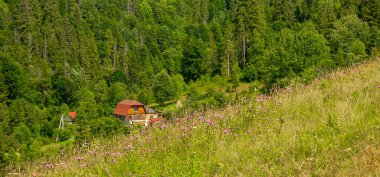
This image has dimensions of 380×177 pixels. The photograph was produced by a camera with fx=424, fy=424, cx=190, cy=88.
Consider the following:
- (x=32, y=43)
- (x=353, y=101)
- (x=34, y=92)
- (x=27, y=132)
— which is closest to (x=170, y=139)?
(x=353, y=101)

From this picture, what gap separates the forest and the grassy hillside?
2104cm

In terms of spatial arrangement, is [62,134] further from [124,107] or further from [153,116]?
[153,116]

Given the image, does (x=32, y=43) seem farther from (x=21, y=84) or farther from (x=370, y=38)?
(x=370, y=38)

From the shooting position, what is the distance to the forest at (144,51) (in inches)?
1751

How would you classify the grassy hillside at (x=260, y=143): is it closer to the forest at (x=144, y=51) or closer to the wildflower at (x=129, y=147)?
the wildflower at (x=129, y=147)

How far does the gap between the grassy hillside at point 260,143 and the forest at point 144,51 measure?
21.0m

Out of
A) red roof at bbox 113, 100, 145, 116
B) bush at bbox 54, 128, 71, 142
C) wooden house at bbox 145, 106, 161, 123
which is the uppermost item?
wooden house at bbox 145, 106, 161, 123

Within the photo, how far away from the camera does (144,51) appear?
96688mm

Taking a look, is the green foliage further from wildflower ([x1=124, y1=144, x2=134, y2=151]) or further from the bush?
wildflower ([x1=124, y1=144, x2=134, y2=151])

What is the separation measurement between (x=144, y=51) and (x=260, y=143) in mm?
92835

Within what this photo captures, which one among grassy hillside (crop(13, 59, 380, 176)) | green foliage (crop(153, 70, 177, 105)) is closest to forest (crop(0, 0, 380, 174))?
green foliage (crop(153, 70, 177, 105))

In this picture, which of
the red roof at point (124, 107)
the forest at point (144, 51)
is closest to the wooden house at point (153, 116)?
the red roof at point (124, 107)

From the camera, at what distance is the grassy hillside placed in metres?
4.23

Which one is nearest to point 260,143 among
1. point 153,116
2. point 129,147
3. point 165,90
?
point 129,147
